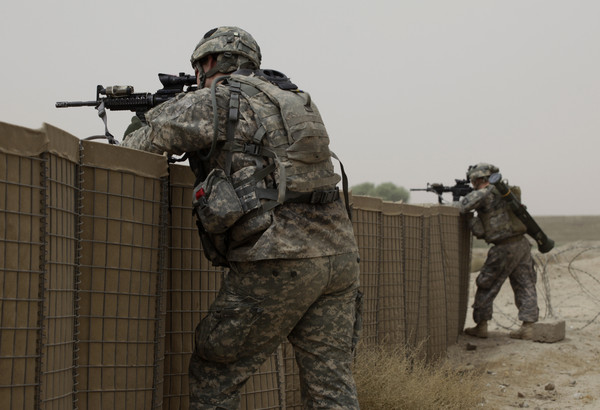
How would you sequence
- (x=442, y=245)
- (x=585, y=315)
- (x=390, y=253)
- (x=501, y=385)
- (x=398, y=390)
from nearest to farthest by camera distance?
(x=398, y=390) < (x=390, y=253) < (x=501, y=385) < (x=442, y=245) < (x=585, y=315)

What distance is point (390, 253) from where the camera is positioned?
725cm

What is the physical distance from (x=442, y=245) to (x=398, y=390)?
3.38 meters

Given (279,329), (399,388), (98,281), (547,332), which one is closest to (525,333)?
(547,332)

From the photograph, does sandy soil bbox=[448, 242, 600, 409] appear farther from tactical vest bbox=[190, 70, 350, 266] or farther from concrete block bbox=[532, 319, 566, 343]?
tactical vest bbox=[190, 70, 350, 266]

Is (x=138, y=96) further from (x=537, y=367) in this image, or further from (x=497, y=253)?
(x=497, y=253)

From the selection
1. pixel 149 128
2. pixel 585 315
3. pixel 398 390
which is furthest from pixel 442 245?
pixel 149 128

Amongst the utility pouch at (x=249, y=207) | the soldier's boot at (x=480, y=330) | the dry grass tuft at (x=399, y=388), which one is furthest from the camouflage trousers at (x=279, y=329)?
the soldier's boot at (x=480, y=330)

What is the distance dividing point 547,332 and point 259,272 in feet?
23.0

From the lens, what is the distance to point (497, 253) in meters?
10.3

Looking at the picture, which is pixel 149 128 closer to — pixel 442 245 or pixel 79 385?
pixel 79 385

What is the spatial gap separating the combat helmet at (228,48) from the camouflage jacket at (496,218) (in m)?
6.29

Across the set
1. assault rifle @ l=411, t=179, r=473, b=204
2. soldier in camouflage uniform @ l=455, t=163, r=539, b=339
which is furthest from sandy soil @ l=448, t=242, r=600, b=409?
assault rifle @ l=411, t=179, r=473, b=204

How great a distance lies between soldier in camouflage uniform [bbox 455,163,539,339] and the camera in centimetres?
995

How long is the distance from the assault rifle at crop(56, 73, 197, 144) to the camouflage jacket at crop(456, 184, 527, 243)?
5.49m
